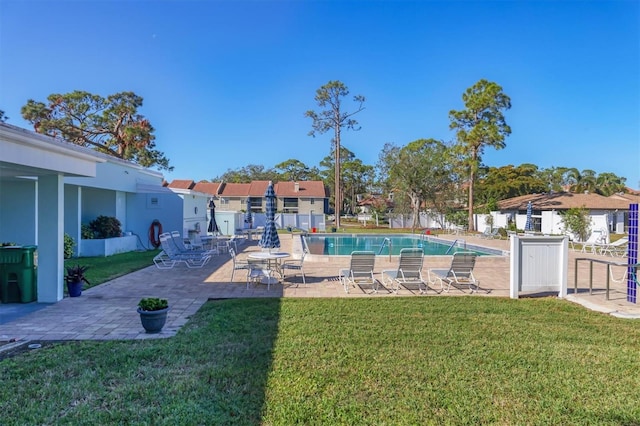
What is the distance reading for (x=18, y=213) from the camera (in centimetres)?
1178

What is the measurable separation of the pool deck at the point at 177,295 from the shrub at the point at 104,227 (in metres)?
5.35

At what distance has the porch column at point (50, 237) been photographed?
6.56 metres

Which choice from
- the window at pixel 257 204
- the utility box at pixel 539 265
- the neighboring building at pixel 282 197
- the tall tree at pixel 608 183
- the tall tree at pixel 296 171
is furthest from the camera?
the tall tree at pixel 296 171

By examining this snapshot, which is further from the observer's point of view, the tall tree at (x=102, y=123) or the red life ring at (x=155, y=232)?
the tall tree at (x=102, y=123)

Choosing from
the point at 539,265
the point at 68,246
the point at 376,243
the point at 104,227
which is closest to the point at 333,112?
the point at 376,243

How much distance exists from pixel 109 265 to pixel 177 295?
532 cm

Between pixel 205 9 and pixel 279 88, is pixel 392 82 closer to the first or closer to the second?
pixel 279 88

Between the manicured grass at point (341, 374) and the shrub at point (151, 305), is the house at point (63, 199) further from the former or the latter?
the manicured grass at point (341, 374)

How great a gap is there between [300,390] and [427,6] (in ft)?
40.1

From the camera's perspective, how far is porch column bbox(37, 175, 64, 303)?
6.56 metres

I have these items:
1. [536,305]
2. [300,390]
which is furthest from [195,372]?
[536,305]

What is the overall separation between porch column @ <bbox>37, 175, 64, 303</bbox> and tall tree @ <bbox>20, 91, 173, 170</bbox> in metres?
23.0

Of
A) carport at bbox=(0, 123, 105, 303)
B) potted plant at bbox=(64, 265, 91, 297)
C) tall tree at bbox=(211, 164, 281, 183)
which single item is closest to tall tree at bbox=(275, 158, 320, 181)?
tall tree at bbox=(211, 164, 281, 183)

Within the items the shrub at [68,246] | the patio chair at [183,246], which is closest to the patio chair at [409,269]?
the patio chair at [183,246]
